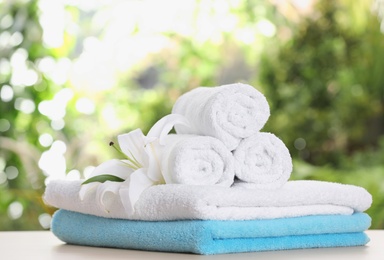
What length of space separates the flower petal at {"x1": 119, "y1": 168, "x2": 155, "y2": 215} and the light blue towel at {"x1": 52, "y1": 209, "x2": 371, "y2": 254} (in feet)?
0.11

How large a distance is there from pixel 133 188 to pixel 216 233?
6.0 inches

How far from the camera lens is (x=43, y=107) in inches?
146

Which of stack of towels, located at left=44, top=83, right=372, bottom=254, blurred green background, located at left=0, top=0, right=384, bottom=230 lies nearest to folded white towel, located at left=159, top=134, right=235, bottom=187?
stack of towels, located at left=44, top=83, right=372, bottom=254

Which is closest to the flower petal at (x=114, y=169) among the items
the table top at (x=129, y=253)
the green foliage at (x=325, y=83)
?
the table top at (x=129, y=253)

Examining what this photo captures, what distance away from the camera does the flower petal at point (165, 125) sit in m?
1.10

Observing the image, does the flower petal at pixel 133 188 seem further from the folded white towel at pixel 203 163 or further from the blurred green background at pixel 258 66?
the blurred green background at pixel 258 66

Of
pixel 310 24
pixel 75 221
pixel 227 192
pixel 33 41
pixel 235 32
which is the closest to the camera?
pixel 227 192

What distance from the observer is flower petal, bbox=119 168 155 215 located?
1030 millimetres

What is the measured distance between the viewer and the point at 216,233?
95 cm

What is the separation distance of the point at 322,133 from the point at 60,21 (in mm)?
2110

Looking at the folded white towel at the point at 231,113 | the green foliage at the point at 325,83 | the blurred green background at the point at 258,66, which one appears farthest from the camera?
the green foliage at the point at 325,83

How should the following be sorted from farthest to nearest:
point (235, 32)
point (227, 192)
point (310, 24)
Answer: point (310, 24) → point (235, 32) → point (227, 192)

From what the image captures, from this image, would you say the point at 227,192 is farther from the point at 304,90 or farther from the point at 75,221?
the point at 304,90

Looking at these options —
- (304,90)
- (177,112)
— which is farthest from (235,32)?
(177,112)
